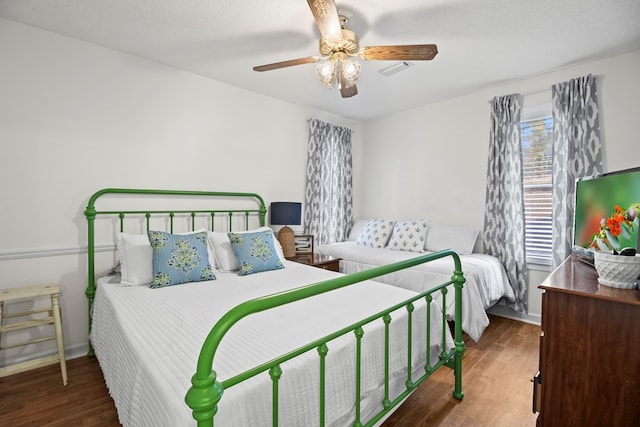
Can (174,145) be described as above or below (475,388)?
above

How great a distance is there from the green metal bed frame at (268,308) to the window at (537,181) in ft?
5.99

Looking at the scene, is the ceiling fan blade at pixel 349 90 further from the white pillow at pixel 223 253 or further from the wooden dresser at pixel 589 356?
the wooden dresser at pixel 589 356

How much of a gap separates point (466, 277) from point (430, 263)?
1.06 ft

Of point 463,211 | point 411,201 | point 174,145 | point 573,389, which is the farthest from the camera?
Answer: point 411,201

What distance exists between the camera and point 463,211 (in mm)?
3529

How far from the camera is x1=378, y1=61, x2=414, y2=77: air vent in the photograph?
268 cm

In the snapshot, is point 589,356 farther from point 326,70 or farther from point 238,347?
point 326,70

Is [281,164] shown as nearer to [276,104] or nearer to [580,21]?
[276,104]

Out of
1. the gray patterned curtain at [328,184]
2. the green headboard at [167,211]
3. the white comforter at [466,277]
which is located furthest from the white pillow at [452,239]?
the green headboard at [167,211]

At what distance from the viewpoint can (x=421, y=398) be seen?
1854mm

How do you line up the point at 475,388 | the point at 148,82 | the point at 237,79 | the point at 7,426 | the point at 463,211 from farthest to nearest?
1. the point at 463,211
2. the point at 237,79
3. the point at 148,82
4. the point at 475,388
5. the point at 7,426

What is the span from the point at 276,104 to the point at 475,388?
3338 millimetres

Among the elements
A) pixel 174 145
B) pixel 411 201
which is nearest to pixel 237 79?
pixel 174 145

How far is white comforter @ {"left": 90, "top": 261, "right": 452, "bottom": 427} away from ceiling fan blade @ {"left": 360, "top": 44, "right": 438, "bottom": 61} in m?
1.50
